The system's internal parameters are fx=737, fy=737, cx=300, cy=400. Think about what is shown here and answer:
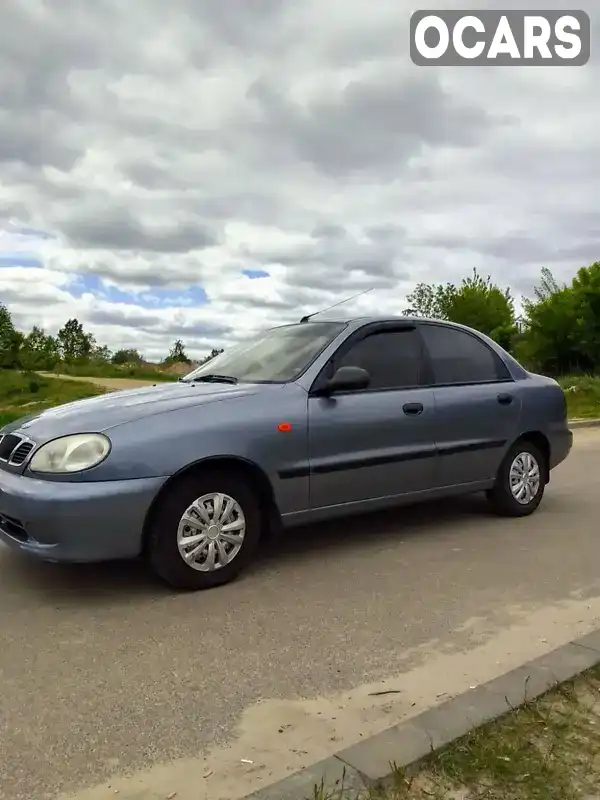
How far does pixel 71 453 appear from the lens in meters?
3.88

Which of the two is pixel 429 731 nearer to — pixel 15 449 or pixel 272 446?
pixel 272 446

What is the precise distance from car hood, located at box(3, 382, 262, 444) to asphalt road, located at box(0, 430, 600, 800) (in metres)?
0.91

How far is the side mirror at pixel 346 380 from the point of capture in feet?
15.2

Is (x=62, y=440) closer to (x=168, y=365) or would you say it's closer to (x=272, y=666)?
(x=272, y=666)

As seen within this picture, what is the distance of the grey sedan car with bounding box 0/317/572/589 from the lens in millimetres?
3865

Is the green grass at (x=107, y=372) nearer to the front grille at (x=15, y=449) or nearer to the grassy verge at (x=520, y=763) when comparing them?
the front grille at (x=15, y=449)

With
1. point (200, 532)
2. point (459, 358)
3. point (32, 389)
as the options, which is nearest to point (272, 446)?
point (200, 532)

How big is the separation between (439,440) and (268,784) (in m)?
3.28

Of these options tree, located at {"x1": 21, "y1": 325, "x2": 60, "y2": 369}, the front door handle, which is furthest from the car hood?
tree, located at {"x1": 21, "y1": 325, "x2": 60, "y2": 369}

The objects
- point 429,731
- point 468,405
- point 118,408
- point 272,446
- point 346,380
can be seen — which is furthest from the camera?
point 468,405

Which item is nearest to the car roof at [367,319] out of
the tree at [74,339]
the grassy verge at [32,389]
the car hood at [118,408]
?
the car hood at [118,408]

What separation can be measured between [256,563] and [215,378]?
129 cm

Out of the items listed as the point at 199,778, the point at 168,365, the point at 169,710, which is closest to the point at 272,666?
the point at 169,710

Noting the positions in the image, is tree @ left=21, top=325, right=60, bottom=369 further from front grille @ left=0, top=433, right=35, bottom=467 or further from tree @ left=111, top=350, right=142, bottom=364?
front grille @ left=0, top=433, right=35, bottom=467
